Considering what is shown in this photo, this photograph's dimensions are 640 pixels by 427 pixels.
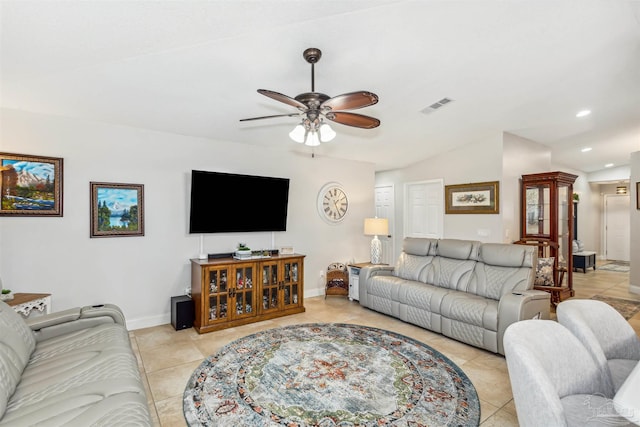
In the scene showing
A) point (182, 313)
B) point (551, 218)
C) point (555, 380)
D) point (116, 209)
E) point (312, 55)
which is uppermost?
point (312, 55)

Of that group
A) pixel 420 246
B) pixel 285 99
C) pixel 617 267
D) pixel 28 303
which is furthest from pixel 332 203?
pixel 617 267

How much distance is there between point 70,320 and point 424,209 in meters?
5.76

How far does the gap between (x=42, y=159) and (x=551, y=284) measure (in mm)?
6632

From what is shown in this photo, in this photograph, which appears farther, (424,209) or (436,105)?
(424,209)

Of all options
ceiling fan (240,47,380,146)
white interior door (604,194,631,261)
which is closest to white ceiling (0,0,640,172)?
ceiling fan (240,47,380,146)

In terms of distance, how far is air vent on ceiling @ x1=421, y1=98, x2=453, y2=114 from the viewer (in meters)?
3.70

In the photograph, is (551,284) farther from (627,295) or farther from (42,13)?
(42,13)

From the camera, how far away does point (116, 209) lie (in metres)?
3.68

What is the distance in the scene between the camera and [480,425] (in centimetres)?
212

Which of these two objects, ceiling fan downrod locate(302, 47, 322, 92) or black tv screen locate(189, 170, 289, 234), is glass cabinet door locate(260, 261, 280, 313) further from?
ceiling fan downrod locate(302, 47, 322, 92)

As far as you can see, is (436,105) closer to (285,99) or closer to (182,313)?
(285,99)

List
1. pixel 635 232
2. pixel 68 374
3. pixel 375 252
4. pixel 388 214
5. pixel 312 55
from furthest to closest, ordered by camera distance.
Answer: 1. pixel 388 214
2. pixel 635 232
3. pixel 375 252
4. pixel 312 55
5. pixel 68 374

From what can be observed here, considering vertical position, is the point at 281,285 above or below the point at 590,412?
below

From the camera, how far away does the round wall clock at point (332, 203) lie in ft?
17.9
